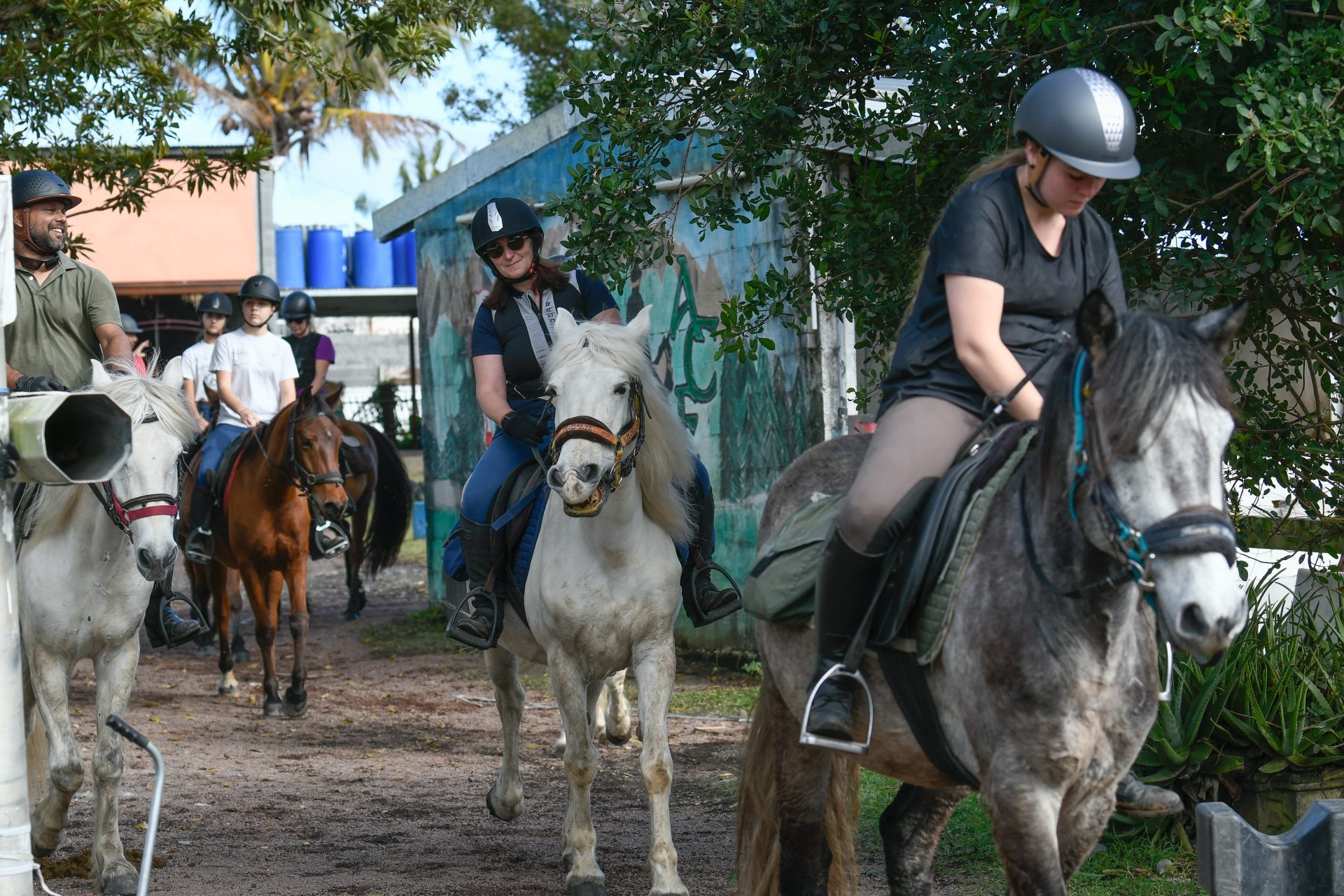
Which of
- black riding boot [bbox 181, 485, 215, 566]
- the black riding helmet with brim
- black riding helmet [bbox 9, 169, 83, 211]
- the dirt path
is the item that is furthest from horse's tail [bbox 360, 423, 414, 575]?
the black riding helmet with brim

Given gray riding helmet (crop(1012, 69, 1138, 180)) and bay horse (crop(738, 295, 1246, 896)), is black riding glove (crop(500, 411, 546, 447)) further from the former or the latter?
gray riding helmet (crop(1012, 69, 1138, 180))

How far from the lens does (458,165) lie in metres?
13.7

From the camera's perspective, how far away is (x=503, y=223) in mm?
5930

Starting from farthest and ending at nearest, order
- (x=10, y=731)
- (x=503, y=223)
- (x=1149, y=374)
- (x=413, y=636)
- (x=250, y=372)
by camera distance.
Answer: (x=413, y=636) < (x=250, y=372) < (x=503, y=223) < (x=10, y=731) < (x=1149, y=374)

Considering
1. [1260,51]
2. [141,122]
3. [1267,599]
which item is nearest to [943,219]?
[1260,51]

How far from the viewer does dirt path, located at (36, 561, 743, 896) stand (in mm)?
5789

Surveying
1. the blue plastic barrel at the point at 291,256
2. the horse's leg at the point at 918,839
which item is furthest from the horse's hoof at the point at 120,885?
the blue plastic barrel at the point at 291,256

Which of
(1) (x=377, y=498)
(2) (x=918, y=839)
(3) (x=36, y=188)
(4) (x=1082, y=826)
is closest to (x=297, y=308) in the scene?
(1) (x=377, y=498)

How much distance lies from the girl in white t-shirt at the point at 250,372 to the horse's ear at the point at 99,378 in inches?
181

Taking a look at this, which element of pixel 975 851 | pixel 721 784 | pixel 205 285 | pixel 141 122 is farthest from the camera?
pixel 205 285

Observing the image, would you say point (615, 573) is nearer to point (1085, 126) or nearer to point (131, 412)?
point (131, 412)

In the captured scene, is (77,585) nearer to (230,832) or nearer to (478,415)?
(230,832)

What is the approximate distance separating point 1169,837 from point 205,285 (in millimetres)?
20678

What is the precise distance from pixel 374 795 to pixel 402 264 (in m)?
19.7
